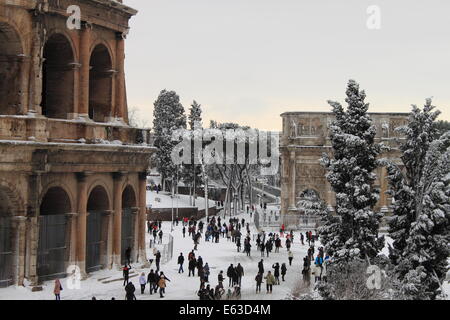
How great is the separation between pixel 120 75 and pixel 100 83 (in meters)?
0.97

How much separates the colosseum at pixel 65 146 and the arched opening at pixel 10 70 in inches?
1.5

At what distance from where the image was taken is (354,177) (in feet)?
81.5

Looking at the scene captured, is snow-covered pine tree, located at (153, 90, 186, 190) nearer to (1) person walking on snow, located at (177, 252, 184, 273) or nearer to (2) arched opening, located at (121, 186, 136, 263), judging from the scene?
(2) arched opening, located at (121, 186, 136, 263)

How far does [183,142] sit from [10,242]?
47.3 meters

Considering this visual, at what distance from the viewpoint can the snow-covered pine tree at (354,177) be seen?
968 inches

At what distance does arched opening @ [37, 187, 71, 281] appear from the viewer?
26.4 m

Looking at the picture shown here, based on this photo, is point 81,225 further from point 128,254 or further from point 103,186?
point 128,254

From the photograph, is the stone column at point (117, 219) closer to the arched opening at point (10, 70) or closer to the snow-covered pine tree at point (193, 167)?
the arched opening at point (10, 70)

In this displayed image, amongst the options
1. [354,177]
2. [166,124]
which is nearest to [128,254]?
[354,177]

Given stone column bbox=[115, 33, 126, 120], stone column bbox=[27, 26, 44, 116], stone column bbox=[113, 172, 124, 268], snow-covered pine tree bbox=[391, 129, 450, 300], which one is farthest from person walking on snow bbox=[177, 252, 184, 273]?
snow-covered pine tree bbox=[391, 129, 450, 300]

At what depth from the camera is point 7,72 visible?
1011 inches

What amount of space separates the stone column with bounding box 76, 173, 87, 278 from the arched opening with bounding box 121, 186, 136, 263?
397cm

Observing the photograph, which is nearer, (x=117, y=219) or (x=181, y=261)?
(x=117, y=219)
